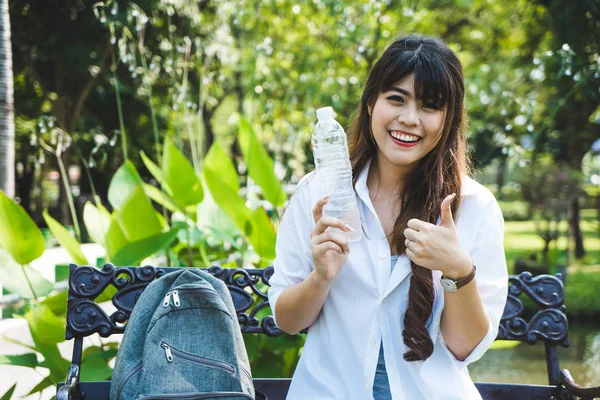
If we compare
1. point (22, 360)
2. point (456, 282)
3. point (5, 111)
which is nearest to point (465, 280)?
point (456, 282)

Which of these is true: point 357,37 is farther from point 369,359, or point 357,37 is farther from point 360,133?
point 369,359

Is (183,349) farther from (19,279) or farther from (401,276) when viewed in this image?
(19,279)

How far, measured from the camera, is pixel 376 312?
172cm

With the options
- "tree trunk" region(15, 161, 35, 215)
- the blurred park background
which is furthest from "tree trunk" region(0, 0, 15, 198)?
"tree trunk" region(15, 161, 35, 215)

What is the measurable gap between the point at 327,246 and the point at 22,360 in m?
1.62

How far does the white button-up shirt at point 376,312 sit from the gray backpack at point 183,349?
21cm

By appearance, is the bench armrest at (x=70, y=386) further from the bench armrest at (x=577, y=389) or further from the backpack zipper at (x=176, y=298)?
the bench armrest at (x=577, y=389)

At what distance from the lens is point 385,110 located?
1749mm

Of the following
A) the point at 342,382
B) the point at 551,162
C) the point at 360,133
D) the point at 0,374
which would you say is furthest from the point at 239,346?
the point at 551,162

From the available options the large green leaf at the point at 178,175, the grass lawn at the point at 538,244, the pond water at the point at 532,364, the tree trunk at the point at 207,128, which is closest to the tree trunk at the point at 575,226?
the grass lawn at the point at 538,244

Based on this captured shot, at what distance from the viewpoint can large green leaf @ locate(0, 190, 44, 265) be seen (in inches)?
94.6

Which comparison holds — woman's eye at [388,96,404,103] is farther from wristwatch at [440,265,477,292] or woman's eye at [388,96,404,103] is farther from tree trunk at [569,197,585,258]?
tree trunk at [569,197,585,258]

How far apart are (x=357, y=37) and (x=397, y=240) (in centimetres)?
308

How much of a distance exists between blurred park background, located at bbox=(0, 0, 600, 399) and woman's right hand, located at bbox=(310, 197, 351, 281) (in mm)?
765
